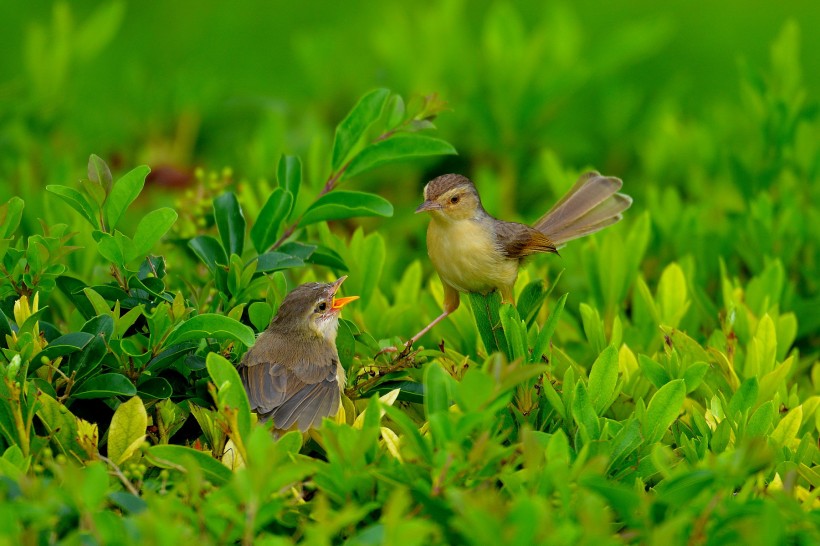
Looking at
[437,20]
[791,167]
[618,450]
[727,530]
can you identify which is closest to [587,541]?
[727,530]

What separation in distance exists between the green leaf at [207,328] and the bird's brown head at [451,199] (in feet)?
5.61

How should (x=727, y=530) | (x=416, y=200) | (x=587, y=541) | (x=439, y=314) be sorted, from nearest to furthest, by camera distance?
(x=587, y=541) → (x=727, y=530) → (x=439, y=314) → (x=416, y=200)

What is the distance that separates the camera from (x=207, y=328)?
318 cm

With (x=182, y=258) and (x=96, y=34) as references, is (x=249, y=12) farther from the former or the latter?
(x=182, y=258)

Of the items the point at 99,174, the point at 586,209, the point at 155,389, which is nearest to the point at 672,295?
the point at 586,209

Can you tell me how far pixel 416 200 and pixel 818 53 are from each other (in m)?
7.04

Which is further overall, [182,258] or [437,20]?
[437,20]

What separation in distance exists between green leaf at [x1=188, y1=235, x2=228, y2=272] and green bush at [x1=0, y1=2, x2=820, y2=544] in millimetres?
11

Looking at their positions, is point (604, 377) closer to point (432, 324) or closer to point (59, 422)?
point (432, 324)

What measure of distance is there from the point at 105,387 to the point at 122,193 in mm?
697

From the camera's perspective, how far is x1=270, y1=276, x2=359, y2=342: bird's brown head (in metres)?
3.81

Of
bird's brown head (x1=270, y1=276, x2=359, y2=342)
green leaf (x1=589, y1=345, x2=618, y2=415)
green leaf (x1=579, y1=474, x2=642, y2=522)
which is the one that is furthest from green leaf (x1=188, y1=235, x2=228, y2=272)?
green leaf (x1=579, y1=474, x2=642, y2=522)

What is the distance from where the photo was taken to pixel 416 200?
21.7ft

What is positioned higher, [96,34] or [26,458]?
[96,34]
